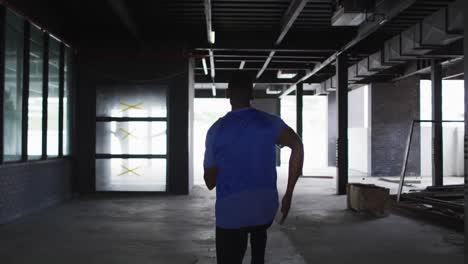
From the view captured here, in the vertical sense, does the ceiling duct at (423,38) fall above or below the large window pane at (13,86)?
above

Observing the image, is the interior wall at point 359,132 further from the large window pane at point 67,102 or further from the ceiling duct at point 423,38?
the large window pane at point 67,102

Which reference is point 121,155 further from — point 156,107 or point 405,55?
point 405,55

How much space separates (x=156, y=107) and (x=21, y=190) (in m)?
3.62

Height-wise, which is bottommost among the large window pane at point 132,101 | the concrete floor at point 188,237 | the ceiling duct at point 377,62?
the concrete floor at point 188,237

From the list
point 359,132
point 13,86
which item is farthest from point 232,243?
point 359,132

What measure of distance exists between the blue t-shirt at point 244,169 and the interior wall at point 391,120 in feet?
45.6

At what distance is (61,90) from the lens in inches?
353

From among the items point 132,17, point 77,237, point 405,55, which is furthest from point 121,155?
point 405,55

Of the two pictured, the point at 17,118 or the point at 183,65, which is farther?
the point at 183,65

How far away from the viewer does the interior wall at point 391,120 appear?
601 inches

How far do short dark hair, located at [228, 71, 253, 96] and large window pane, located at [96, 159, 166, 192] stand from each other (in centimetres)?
786

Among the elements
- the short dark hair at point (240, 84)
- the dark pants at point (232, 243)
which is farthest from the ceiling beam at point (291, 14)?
the dark pants at point (232, 243)

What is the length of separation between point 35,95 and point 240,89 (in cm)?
626

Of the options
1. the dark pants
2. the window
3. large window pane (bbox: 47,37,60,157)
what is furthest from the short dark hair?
the window
